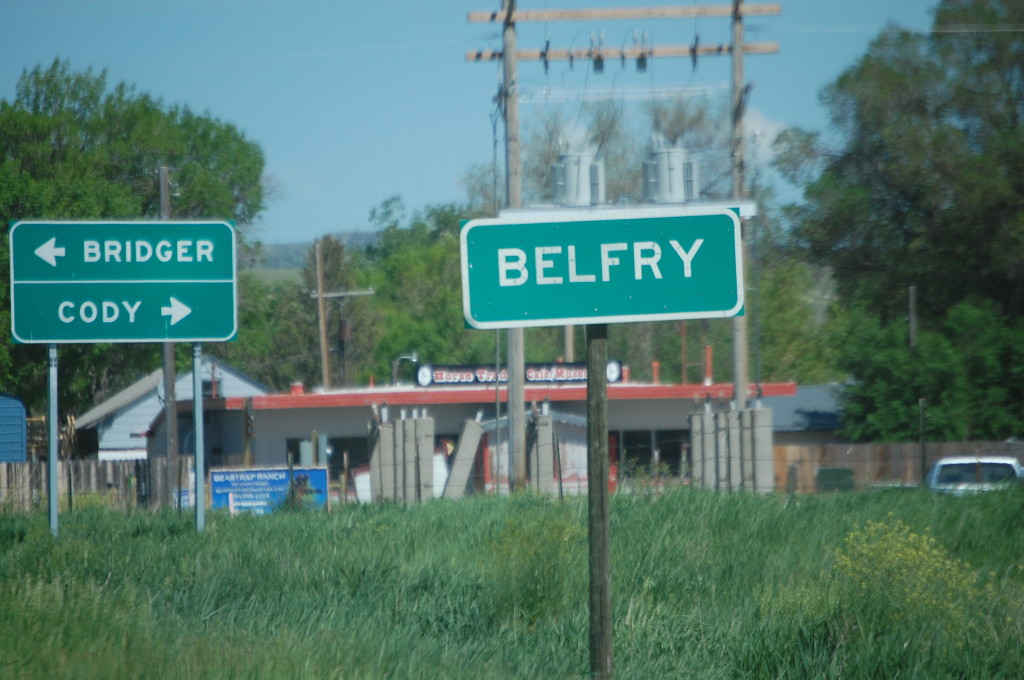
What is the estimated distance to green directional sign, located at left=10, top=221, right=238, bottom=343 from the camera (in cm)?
1154

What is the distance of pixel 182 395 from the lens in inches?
1836

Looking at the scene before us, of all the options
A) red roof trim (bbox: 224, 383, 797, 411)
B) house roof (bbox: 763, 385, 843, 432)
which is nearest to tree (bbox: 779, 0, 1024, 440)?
house roof (bbox: 763, 385, 843, 432)

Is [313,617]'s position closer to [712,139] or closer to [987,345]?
[987,345]

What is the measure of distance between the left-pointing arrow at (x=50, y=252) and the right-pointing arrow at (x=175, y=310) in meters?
1.13

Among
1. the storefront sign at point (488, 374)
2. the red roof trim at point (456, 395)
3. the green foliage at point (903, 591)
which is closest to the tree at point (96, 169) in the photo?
the red roof trim at point (456, 395)

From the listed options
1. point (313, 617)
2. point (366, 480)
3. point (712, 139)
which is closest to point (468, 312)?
point (313, 617)

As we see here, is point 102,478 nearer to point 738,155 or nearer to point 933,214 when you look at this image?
point 738,155

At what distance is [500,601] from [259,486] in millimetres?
12348

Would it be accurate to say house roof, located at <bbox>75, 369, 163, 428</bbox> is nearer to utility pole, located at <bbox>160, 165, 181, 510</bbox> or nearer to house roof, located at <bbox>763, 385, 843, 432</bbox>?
utility pole, located at <bbox>160, 165, 181, 510</bbox>

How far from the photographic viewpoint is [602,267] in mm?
5680

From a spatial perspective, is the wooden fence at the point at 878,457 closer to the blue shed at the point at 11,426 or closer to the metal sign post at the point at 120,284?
the metal sign post at the point at 120,284

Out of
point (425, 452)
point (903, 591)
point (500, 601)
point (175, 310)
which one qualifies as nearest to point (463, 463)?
point (425, 452)

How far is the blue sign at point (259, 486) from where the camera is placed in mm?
19144

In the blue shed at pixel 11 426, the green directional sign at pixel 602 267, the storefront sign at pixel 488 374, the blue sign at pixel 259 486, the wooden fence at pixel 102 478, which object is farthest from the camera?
the storefront sign at pixel 488 374
